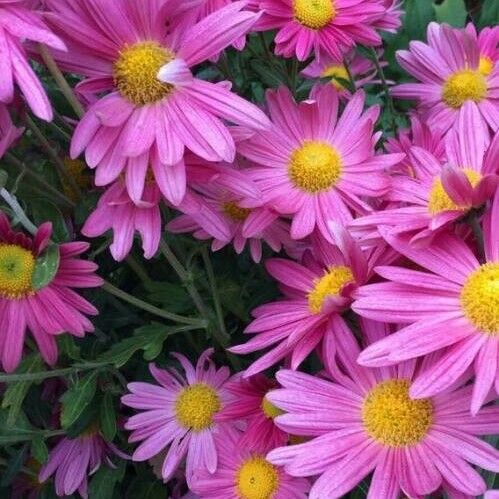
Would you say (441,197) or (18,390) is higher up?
(441,197)

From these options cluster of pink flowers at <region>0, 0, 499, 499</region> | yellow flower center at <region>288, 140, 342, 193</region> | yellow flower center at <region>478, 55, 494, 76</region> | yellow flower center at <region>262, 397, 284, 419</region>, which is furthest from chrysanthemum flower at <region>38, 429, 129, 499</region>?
yellow flower center at <region>478, 55, 494, 76</region>

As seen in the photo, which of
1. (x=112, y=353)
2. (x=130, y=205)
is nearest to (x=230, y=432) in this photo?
(x=112, y=353)

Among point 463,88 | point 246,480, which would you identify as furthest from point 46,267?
point 463,88

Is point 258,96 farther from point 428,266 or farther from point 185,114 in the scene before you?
point 428,266

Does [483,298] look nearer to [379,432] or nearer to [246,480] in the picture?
[379,432]

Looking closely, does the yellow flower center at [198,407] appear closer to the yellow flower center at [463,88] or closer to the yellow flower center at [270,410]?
the yellow flower center at [270,410]

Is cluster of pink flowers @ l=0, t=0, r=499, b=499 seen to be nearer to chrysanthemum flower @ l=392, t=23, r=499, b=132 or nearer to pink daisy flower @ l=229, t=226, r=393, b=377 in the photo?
pink daisy flower @ l=229, t=226, r=393, b=377

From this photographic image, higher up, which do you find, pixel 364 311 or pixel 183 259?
pixel 183 259
